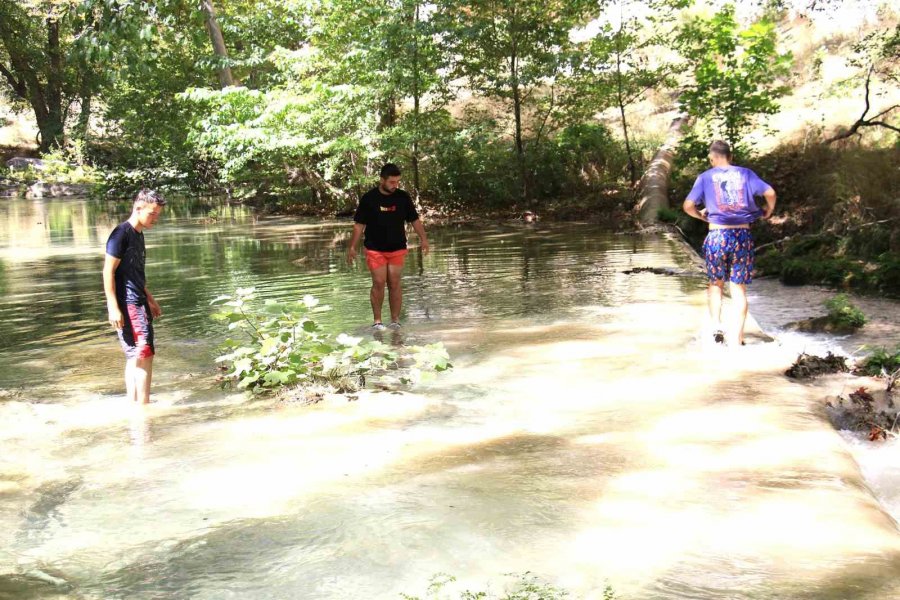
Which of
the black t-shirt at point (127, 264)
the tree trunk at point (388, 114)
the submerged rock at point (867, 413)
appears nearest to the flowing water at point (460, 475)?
the submerged rock at point (867, 413)

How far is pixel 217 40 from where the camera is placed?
2672 centimetres

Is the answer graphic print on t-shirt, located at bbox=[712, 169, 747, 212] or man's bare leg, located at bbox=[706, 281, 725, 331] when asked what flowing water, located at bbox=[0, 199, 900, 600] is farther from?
graphic print on t-shirt, located at bbox=[712, 169, 747, 212]

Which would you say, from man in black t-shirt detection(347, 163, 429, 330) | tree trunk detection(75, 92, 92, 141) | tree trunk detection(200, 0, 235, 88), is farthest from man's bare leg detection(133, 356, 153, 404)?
tree trunk detection(75, 92, 92, 141)

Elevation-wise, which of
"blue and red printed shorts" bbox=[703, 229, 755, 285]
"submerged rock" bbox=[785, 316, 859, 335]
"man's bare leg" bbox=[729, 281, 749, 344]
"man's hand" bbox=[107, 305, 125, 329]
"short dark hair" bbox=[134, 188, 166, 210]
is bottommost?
"submerged rock" bbox=[785, 316, 859, 335]

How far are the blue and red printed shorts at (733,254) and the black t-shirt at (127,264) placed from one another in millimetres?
5078

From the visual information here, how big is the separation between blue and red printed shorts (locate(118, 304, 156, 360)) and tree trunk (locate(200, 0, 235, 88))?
20.9m

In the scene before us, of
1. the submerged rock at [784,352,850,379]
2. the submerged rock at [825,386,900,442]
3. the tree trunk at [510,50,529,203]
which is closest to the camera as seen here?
the submerged rock at [825,386,900,442]

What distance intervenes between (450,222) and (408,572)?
1964cm

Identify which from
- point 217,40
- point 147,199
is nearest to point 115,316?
point 147,199

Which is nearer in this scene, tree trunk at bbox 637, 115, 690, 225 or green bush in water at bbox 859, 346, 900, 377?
green bush in water at bbox 859, 346, 900, 377

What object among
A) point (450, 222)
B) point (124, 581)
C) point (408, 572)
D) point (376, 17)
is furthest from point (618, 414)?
point (376, 17)

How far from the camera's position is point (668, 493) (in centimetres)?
452

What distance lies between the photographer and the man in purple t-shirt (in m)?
7.65

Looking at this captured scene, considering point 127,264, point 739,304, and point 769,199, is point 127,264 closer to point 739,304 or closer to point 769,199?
point 739,304
